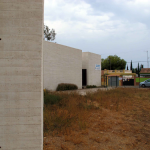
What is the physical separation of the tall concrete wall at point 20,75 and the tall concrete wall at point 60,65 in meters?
13.3

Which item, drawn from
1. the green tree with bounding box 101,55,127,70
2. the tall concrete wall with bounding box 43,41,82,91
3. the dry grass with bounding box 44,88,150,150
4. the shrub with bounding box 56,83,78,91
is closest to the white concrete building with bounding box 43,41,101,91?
the tall concrete wall with bounding box 43,41,82,91

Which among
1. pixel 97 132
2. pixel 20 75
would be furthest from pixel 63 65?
pixel 20 75

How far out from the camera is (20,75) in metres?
3.30

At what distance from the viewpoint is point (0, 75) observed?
3248 millimetres

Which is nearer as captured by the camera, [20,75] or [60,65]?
[20,75]

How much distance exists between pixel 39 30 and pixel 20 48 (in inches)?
22.8

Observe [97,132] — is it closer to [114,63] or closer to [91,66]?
[91,66]

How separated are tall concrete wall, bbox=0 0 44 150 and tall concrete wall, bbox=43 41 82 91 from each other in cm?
1328

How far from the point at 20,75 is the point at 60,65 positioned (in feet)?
49.5

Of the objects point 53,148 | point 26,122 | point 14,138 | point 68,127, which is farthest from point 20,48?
point 68,127

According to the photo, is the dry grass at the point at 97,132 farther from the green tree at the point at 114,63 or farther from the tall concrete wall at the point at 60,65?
the green tree at the point at 114,63

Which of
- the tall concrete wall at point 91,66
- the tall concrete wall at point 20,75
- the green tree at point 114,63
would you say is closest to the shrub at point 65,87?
the tall concrete wall at point 91,66

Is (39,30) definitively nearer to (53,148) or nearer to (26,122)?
(26,122)

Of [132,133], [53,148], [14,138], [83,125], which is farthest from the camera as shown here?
[83,125]
